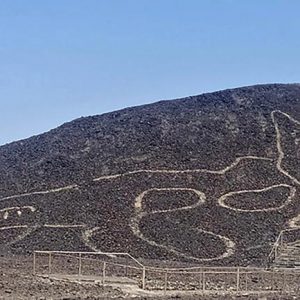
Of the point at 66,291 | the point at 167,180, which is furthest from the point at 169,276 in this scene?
the point at 167,180

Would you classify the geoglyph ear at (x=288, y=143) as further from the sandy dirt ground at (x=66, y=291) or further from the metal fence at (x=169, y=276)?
the sandy dirt ground at (x=66, y=291)

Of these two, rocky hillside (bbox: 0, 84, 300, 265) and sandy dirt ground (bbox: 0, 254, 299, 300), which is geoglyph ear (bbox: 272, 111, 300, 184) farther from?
sandy dirt ground (bbox: 0, 254, 299, 300)

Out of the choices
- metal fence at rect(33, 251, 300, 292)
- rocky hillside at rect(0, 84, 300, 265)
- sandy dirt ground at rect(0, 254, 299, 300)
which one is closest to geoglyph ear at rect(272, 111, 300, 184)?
rocky hillside at rect(0, 84, 300, 265)

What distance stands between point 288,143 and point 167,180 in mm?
11416

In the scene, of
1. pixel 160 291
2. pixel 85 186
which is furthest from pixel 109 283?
pixel 85 186

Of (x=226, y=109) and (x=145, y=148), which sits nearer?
(x=145, y=148)

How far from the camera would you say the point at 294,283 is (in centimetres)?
3444

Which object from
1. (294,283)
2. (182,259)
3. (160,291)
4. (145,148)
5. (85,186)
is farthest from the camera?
(145,148)

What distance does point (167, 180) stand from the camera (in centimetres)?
5372

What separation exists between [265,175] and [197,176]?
4.72 meters

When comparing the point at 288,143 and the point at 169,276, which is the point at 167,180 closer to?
the point at 288,143

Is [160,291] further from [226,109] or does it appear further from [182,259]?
[226,109]

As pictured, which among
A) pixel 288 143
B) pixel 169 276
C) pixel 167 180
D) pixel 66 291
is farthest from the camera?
pixel 288 143

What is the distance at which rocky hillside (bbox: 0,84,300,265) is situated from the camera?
4588 cm
